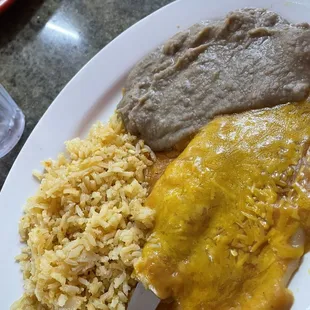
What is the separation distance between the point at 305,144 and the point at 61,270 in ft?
3.29

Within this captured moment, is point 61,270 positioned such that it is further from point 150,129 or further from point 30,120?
point 30,120

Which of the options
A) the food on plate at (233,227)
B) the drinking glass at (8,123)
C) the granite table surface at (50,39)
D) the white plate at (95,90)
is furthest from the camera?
the granite table surface at (50,39)

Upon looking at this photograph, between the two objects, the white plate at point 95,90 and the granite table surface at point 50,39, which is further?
the granite table surface at point 50,39

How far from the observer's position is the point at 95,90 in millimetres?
2133

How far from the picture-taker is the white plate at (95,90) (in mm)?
2018

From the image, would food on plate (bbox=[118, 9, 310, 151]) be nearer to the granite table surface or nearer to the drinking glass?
the granite table surface

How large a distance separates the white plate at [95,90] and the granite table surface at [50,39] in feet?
1.01

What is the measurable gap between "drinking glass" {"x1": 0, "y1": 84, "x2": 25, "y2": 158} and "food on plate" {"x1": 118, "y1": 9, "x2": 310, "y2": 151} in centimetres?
64

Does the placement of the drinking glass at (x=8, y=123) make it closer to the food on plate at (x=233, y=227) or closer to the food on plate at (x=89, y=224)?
the food on plate at (x=89, y=224)

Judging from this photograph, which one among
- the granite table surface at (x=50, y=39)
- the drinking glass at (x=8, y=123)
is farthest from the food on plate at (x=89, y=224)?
the granite table surface at (x=50, y=39)

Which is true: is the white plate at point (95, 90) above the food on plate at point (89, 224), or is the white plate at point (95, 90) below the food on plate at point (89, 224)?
above

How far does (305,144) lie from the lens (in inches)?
68.1

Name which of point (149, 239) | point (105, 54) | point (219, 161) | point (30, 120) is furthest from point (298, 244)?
point (30, 120)

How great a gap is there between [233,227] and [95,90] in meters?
0.90
